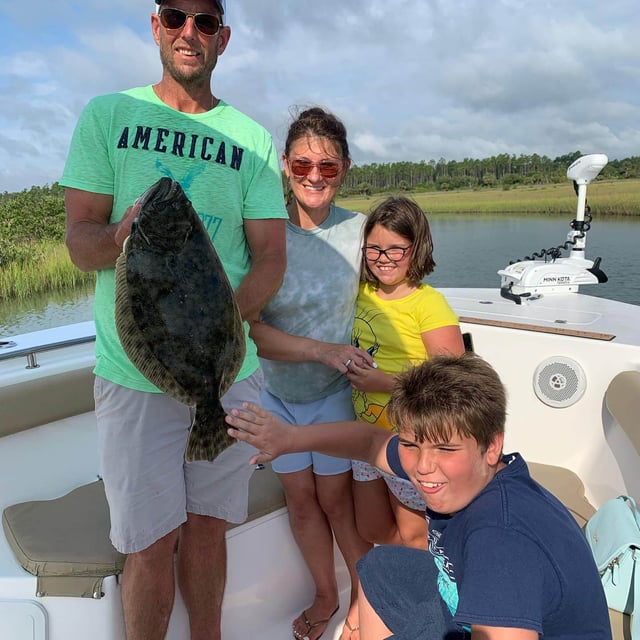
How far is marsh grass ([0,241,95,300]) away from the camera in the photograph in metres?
7.38

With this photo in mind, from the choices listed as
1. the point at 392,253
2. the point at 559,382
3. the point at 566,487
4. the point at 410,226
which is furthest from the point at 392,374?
the point at 559,382

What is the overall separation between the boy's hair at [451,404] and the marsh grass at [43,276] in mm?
5757

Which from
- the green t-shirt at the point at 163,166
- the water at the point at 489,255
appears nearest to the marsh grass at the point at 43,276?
the water at the point at 489,255

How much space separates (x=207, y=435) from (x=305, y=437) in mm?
363

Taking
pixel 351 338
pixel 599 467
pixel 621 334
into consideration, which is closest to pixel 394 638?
pixel 351 338

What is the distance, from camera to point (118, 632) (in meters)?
1.98

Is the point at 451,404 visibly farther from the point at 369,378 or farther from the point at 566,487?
the point at 566,487

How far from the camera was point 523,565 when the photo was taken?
3.91 ft

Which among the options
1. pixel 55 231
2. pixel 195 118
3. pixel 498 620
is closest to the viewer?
pixel 498 620

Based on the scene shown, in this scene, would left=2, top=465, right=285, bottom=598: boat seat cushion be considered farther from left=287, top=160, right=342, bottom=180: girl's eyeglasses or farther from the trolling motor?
the trolling motor

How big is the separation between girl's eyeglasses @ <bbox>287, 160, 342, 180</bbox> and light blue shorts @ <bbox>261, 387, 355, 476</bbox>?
90cm

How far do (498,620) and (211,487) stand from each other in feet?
3.61

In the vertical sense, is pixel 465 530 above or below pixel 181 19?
below

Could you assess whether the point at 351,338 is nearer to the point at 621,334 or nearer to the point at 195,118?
the point at 195,118
